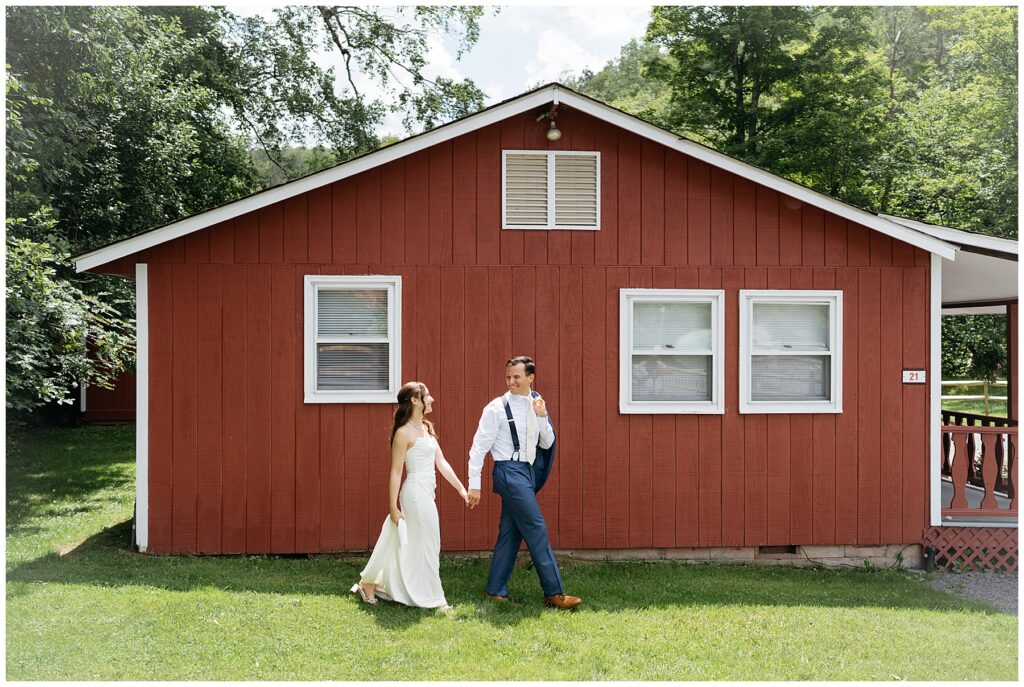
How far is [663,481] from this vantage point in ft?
27.3

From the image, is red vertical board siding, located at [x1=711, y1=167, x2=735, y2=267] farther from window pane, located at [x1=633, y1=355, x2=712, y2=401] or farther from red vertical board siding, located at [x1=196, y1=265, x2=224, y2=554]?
red vertical board siding, located at [x1=196, y1=265, x2=224, y2=554]

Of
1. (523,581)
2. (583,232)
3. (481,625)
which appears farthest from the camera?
(583,232)

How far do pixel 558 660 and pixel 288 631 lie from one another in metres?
1.91

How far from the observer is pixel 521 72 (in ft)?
89.2

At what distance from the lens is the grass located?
543 centimetres

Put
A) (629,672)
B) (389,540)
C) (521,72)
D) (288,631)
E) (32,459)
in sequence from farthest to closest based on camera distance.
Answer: (521,72) < (32,459) < (389,540) < (288,631) < (629,672)

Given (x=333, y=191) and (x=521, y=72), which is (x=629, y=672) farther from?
(x=521, y=72)

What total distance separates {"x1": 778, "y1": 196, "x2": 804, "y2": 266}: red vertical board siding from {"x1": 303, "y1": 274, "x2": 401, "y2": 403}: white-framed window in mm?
3735

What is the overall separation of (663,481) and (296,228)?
4.26m

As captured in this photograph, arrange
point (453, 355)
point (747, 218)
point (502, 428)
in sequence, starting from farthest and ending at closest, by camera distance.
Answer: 1. point (747, 218)
2. point (453, 355)
3. point (502, 428)

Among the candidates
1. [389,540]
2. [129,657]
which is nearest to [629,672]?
[389,540]

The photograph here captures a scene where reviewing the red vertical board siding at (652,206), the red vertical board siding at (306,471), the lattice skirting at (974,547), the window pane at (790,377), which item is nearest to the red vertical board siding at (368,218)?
the red vertical board siding at (306,471)

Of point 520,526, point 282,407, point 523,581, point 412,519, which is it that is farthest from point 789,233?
point 282,407

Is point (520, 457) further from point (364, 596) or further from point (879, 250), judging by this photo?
point (879, 250)
